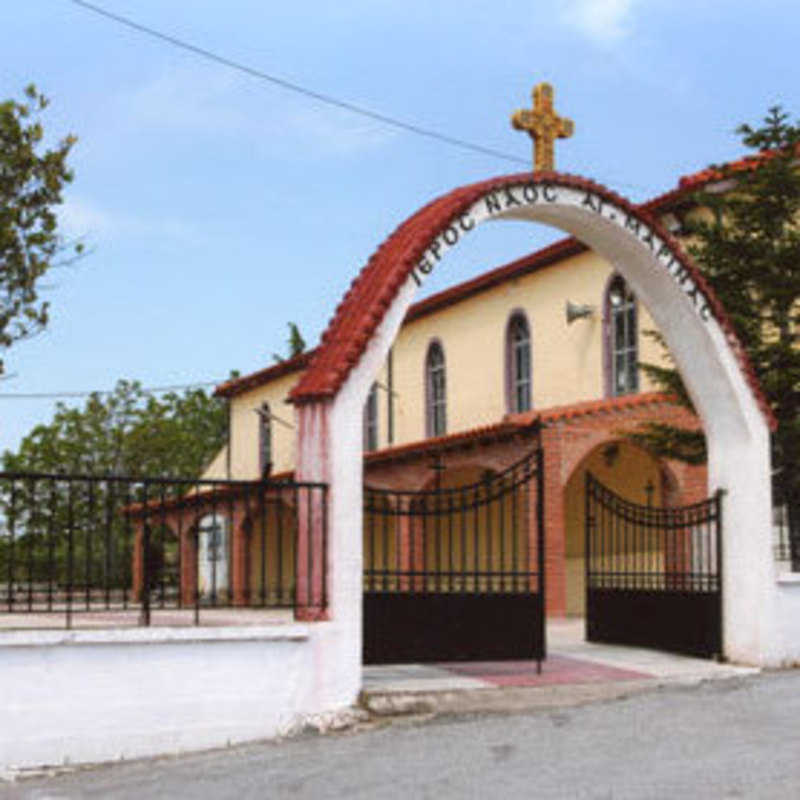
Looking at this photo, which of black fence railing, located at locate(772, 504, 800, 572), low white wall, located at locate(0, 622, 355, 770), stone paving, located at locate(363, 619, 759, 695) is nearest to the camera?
low white wall, located at locate(0, 622, 355, 770)

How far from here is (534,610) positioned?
1128 centimetres

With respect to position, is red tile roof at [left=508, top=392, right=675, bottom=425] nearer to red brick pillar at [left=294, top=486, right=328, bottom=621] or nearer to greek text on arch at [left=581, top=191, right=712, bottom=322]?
greek text on arch at [left=581, top=191, right=712, bottom=322]

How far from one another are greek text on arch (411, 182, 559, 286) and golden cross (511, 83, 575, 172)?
68 cm

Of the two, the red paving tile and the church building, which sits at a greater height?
the church building

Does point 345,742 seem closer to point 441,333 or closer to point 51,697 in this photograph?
point 51,697

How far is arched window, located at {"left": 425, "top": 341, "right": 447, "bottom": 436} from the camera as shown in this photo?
2845cm

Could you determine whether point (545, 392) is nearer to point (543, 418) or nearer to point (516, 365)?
point (516, 365)

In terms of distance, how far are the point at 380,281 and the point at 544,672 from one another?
3.79 metres

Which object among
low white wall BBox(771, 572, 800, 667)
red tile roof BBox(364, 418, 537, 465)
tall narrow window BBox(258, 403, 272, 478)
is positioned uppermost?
tall narrow window BBox(258, 403, 272, 478)

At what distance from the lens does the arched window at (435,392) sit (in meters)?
28.5

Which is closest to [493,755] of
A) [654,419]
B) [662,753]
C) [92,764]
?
[662,753]

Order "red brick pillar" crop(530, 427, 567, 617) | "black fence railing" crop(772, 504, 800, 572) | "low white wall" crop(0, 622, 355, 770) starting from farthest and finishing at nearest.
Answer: "red brick pillar" crop(530, 427, 567, 617) → "black fence railing" crop(772, 504, 800, 572) → "low white wall" crop(0, 622, 355, 770)

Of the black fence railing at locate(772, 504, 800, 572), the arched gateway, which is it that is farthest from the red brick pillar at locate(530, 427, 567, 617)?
the arched gateway

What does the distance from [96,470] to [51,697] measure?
37208 millimetres
